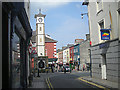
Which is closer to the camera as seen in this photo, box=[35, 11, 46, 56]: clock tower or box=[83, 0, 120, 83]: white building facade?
box=[83, 0, 120, 83]: white building facade

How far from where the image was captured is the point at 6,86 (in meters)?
5.70

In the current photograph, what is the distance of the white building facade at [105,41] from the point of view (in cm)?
1477

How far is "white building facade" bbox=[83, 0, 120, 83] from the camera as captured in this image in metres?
14.8

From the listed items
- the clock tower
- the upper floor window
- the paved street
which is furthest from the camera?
the clock tower

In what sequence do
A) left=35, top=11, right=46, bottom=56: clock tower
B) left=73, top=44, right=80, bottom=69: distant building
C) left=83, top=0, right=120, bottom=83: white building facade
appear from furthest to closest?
1. left=73, top=44, right=80, bottom=69: distant building
2. left=35, top=11, right=46, bottom=56: clock tower
3. left=83, top=0, right=120, bottom=83: white building facade

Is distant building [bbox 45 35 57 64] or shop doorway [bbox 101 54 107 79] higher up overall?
distant building [bbox 45 35 57 64]

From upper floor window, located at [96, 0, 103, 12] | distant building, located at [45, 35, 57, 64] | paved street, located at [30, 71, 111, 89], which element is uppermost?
upper floor window, located at [96, 0, 103, 12]

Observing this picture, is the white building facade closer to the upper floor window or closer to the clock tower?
the upper floor window

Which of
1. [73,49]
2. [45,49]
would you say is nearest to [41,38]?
[45,49]

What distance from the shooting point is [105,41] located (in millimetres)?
16844

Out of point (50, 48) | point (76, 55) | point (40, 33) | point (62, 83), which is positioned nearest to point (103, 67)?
point (62, 83)

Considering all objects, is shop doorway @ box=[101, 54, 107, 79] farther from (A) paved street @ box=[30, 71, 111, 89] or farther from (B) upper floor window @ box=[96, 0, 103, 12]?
(B) upper floor window @ box=[96, 0, 103, 12]

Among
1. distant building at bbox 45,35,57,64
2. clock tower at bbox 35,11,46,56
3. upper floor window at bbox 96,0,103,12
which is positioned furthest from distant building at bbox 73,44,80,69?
upper floor window at bbox 96,0,103,12

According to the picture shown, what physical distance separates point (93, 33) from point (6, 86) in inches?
631
